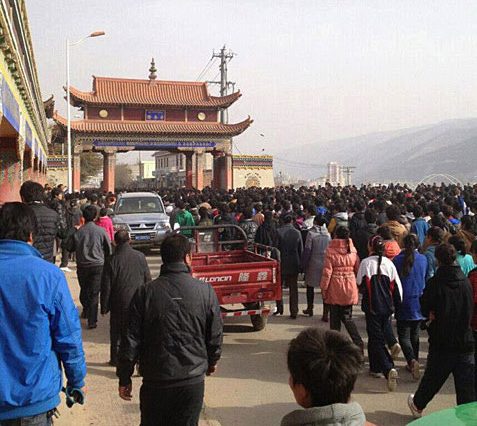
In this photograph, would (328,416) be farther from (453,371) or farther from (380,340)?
(380,340)

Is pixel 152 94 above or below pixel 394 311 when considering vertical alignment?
above

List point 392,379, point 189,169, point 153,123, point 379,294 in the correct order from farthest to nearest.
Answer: point 189,169, point 153,123, point 379,294, point 392,379

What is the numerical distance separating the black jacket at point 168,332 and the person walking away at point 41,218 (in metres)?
2.96

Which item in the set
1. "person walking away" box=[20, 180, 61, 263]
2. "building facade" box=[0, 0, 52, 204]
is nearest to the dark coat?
"person walking away" box=[20, 180, 61, 263]

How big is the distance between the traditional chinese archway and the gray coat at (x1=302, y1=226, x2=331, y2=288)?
2757 centimetres

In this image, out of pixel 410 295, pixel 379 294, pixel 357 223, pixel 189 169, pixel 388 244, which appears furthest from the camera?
pixel 189 169

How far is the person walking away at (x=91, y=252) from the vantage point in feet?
26.2

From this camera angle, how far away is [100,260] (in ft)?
26.5

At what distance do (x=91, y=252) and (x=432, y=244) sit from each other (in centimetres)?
475

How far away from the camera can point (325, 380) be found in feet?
6.31

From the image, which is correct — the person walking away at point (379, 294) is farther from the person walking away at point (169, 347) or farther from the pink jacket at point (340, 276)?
the person walking away at point (169, 347)

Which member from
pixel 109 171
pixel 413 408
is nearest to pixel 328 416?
pixel 413 408

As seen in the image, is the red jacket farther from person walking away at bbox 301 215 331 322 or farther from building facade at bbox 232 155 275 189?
building facade at bbox 232 155 275 189

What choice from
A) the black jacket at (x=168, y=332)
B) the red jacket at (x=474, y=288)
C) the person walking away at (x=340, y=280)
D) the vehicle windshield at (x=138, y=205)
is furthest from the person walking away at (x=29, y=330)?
the vehicle windshield at (x=138, y=205)
